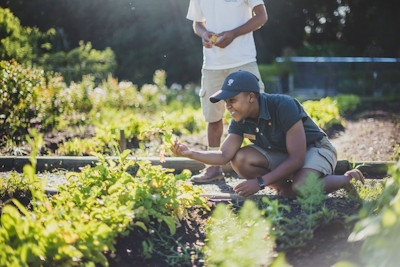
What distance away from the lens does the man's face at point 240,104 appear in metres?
3.65

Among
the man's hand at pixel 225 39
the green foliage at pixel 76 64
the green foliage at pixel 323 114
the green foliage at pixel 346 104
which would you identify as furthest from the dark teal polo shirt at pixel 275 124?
the green foliage at pixel 76 64

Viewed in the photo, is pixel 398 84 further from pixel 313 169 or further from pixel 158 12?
pixel 313 169

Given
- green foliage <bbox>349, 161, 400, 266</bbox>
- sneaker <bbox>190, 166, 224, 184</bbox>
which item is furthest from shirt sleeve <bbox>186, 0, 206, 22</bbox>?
green foliage <bbox>349, 161, 400, 266</bbox>

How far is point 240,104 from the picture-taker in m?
3.66

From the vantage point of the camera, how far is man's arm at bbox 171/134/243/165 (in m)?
3.57

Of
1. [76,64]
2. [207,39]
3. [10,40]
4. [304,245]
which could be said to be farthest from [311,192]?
[76,64]

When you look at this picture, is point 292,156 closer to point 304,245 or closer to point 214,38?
point 304,245

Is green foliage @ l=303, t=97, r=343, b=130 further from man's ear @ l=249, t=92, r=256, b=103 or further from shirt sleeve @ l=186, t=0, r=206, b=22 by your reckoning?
man's ear @ l=249, t=92, r=256, b=103

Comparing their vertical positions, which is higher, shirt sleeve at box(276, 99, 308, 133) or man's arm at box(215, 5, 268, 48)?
man's arm at box(215, 5, 268, 48)

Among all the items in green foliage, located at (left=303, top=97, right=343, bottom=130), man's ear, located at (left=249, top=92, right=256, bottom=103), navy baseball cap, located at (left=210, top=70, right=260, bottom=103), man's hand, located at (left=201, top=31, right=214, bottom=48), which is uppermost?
Answer: man's hand, located at (left=201, top=31, right=214, bottom=48)

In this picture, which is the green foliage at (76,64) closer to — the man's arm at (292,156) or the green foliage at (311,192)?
the man's arm at (292,156)

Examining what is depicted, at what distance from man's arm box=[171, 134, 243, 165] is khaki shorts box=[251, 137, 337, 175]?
0.59 ft

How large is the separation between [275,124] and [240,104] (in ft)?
1.04

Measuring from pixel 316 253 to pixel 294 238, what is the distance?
14cm
